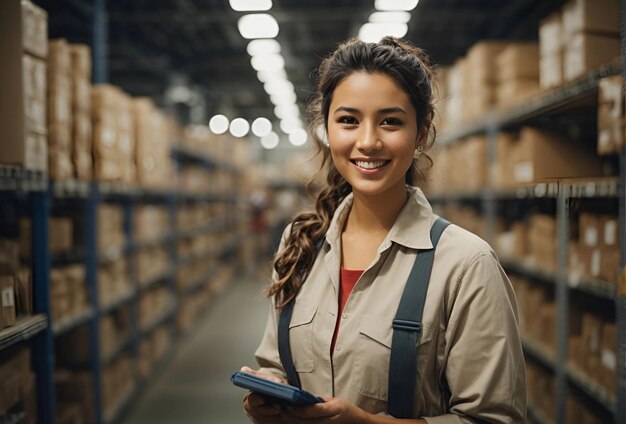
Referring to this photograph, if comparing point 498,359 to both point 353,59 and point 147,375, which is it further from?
point 147,375

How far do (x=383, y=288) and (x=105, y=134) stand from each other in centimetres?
287

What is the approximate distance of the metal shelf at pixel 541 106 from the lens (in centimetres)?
215

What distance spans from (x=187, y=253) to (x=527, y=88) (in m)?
5.07

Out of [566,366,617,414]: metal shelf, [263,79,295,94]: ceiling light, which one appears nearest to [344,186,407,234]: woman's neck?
[566,366,617,414]: metal shelf

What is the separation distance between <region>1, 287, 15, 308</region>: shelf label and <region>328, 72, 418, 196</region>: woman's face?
1442 millimetres

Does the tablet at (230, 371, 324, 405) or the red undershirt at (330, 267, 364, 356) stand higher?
the red undershirt at (330, 267, 364, 356)

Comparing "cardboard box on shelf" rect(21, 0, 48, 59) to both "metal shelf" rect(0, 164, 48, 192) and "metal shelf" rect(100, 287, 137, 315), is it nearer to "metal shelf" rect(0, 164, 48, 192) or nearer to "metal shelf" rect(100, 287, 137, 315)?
"metal shelf" rect(0, 164, 48, 192)

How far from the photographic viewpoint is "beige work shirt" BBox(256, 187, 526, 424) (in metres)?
1.31

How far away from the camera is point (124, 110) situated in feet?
13.8

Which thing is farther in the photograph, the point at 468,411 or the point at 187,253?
the point at 187,253

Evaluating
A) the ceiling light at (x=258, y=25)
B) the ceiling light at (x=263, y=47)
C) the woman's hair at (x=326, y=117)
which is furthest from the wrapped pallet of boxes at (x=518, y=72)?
the ceiling light at (x=263, y=47)

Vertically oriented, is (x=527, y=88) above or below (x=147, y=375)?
above

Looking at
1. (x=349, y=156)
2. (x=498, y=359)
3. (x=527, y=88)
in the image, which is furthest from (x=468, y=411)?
(x=527, y=88)

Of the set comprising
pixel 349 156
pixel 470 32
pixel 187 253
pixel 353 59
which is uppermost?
pixel 470 32
